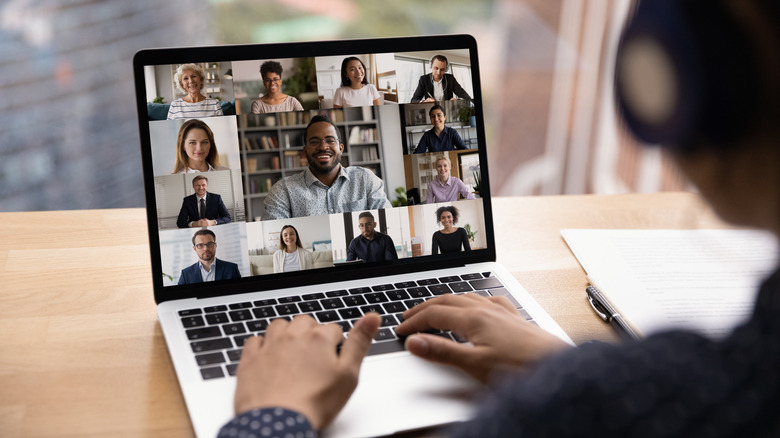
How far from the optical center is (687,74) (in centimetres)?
34

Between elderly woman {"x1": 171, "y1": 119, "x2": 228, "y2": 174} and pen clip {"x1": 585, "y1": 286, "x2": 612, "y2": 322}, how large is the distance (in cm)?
46

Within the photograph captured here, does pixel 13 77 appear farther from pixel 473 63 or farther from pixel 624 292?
pixel 624 292

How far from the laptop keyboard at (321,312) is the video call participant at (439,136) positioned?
163 millimetres

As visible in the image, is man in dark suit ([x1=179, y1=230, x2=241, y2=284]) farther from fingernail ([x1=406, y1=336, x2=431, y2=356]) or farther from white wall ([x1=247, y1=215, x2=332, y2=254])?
fingernail ([x1=406, y1=336, x2=431, y2=356])

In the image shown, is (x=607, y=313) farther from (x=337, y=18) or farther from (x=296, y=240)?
(x=337, y=18)

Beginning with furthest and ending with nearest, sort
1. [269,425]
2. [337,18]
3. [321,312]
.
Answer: [337,18]
[321,312]
[269,425]

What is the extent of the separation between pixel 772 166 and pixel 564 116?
87.6 inches

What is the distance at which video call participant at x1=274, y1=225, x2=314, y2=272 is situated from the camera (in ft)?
2.50

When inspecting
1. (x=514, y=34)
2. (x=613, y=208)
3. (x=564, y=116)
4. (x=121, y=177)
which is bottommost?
(x=613, y=208)

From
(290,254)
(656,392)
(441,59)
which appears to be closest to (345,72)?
(441,59)

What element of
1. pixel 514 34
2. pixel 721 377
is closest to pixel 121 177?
pixel 514 34

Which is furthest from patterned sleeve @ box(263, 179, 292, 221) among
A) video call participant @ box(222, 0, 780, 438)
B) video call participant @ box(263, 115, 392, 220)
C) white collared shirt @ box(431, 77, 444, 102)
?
video call participant @ box(222, 0, 780, 438)

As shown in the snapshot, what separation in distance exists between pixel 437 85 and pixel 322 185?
0.20 m

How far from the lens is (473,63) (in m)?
0.83
